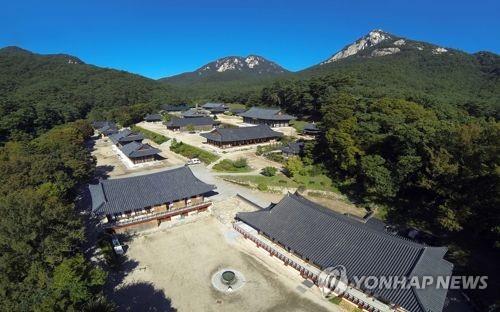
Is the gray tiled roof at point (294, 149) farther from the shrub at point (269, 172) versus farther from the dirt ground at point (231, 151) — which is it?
the shrub at point (269, 172)

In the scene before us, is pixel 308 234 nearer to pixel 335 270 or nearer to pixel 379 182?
pixel 335 270

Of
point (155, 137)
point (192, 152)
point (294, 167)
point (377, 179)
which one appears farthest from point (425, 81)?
point (155, 137)

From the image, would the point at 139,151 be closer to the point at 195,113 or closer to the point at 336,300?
the point at 336,300

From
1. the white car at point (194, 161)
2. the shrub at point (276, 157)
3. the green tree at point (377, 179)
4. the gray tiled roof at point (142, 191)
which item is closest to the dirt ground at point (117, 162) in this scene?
the white car at point (194, 161)

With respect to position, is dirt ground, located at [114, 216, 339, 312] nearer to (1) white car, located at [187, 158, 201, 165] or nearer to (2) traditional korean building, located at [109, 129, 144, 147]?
(1) white car, located at [187, 158, 201, 165]

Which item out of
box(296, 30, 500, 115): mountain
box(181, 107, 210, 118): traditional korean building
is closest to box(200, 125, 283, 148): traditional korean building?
box(296, 30, 500, 115): mountain

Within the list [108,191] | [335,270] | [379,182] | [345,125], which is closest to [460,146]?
[379,182]
